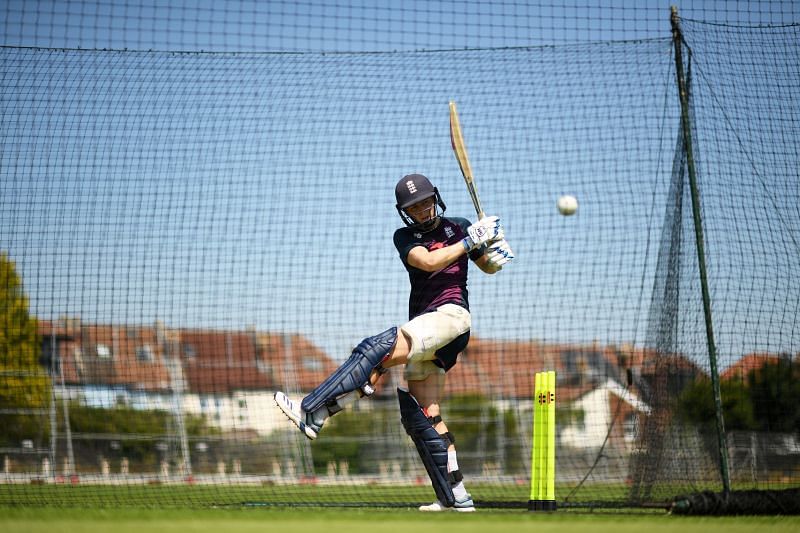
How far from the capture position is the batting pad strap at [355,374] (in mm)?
5379

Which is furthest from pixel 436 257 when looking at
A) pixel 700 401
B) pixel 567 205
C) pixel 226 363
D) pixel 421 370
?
pixel 226 363

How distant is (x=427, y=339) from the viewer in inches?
219

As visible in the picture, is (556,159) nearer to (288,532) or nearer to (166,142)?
(166,142)

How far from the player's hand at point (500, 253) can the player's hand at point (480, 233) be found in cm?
14

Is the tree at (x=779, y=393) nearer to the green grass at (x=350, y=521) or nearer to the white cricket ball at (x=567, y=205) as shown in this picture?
the white cricket ball at (x=567, y=205)

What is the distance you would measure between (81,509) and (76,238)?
267 centimetres

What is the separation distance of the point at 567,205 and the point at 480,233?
2673 millimetres

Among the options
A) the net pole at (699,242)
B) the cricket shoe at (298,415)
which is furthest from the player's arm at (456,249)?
the net pole at (699,242)

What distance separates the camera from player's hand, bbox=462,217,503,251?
18.6 ft

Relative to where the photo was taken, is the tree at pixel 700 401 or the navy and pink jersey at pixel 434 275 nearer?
the navy and pink jersey at pixel 434 275

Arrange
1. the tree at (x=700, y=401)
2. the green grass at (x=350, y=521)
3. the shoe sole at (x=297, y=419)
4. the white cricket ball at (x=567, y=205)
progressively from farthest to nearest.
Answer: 1. the white cricket ball at (x=567, y=205)
2. the tree at (x=700, y=401)
3. the shoe sole at (x=297, y=419)
4. the green grass at (x=350, y=521)

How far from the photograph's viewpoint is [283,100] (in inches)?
317

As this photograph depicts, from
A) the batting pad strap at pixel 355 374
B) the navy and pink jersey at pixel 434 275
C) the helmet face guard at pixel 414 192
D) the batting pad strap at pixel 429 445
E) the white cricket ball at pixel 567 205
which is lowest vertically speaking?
the batting pad strap at pixel 429 445

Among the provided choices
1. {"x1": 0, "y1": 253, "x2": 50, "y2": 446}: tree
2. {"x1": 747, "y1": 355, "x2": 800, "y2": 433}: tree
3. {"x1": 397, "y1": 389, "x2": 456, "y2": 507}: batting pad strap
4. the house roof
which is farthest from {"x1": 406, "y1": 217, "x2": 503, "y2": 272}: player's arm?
{"x1": 0, "y1": 253, "x2": 50, "y2": 446}: tree
